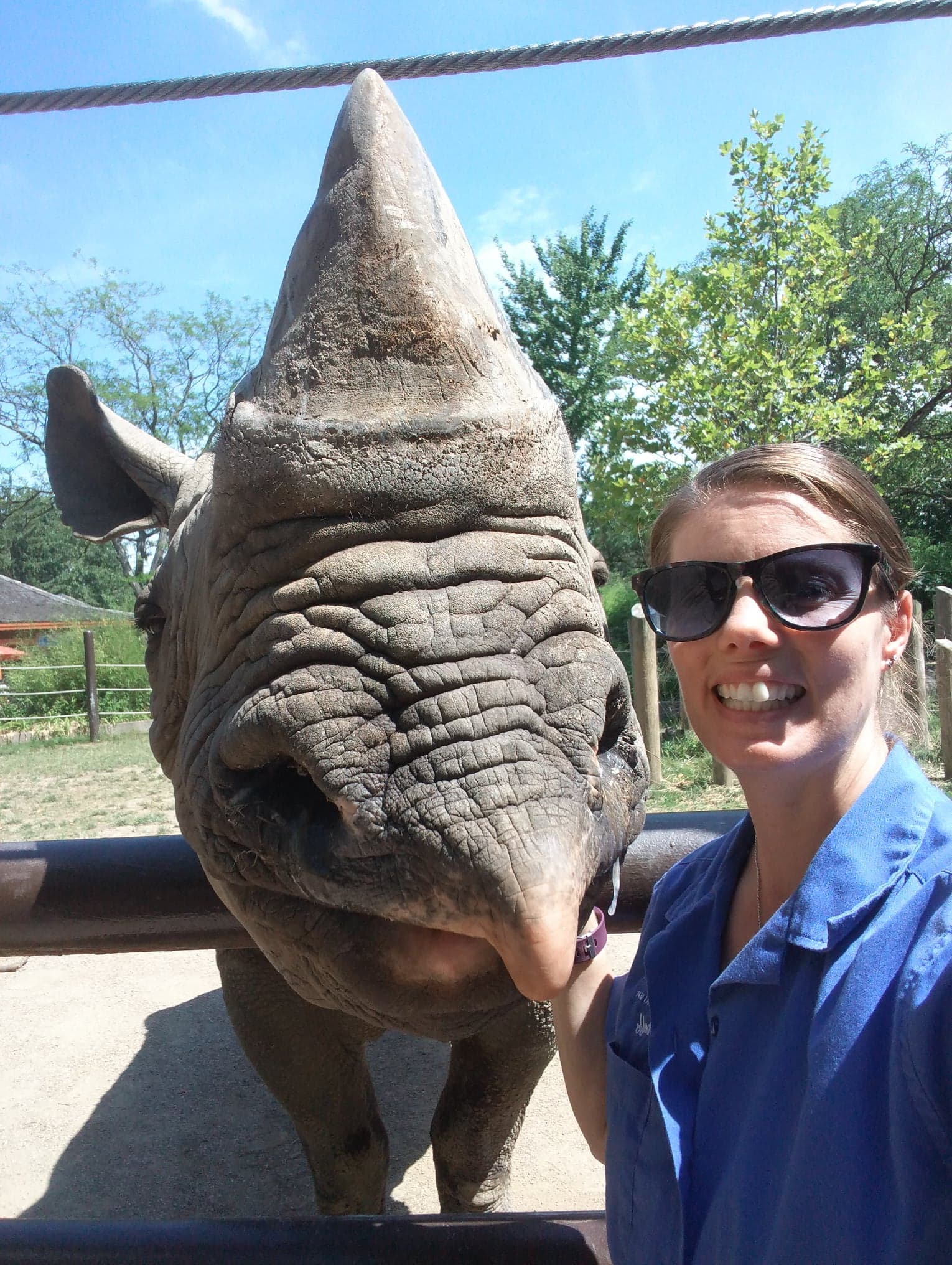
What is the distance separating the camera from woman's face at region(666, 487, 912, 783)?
142 cm

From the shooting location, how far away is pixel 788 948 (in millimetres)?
1315

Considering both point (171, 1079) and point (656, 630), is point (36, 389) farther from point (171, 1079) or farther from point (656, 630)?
point (656, 630)

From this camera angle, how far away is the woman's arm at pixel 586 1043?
1.82 metres

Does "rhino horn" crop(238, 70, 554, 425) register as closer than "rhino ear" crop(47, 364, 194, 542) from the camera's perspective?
Yes

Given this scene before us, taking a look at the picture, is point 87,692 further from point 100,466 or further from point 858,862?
point 858,862

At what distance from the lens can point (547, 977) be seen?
47.6 inches

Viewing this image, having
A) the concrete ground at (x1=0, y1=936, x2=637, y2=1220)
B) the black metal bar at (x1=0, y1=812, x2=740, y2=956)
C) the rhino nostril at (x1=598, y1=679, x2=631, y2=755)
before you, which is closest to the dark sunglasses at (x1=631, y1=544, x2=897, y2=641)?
the rhino nostril at (x1=598, y1=679, x2=631, y2=755)

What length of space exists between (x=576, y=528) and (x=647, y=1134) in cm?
92

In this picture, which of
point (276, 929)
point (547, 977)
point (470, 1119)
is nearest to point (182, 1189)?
point (470, 1119)

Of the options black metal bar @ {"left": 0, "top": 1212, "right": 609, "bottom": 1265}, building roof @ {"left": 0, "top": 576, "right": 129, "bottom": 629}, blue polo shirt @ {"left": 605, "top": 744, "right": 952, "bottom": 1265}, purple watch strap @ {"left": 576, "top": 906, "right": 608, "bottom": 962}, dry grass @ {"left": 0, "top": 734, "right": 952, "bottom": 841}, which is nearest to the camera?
blue polo shirt @ {"left": 605, "top": 744, "right": 952, "bottom": 1265}

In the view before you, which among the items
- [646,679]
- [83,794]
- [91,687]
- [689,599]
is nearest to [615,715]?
[689,599]

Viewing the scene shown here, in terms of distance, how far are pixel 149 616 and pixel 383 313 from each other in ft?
3.82

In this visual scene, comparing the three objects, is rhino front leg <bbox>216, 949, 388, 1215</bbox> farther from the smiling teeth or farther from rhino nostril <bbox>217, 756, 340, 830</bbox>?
the smiling teeth

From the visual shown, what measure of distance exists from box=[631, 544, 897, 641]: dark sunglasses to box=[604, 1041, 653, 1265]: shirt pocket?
0.70m
